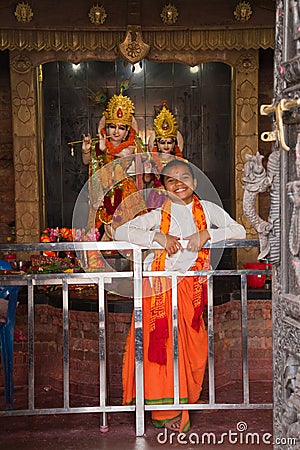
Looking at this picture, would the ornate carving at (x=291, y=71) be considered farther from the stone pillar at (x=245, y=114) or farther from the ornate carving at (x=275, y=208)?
the stone pillar at (x=245, y=114)

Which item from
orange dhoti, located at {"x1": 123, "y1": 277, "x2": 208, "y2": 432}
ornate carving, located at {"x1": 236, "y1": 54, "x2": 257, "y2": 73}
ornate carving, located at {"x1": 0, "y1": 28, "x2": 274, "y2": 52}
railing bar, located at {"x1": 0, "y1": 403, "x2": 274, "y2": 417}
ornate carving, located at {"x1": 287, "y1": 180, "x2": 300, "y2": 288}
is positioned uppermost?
ornate carving, located at {"x1": 0, "y1": 28, "x2": 274, "y2": 52}

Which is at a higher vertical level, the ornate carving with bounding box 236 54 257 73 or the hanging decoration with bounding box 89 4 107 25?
the hanging decoration with bounding box 89 4 107 25

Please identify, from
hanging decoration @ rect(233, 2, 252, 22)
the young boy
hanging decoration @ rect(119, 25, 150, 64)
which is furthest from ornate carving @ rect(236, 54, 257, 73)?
the young boy

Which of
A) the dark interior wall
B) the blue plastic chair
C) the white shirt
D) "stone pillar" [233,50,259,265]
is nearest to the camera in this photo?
the white shirt

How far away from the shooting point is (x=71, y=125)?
6898 millimetres

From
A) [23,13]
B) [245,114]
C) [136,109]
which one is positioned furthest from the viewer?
[136,109]

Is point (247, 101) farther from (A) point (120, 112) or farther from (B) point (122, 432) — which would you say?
(B) point (122, 432)

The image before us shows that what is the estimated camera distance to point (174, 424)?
344cm

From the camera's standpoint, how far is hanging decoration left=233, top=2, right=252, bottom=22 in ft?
18.5

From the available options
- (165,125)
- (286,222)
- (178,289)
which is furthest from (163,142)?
(286,222)

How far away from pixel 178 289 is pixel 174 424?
66 cm

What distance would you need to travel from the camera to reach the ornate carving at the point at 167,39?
5.80 meters

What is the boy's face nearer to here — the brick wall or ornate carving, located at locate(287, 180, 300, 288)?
the brick wall

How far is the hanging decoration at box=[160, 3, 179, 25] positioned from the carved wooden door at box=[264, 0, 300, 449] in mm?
3800
